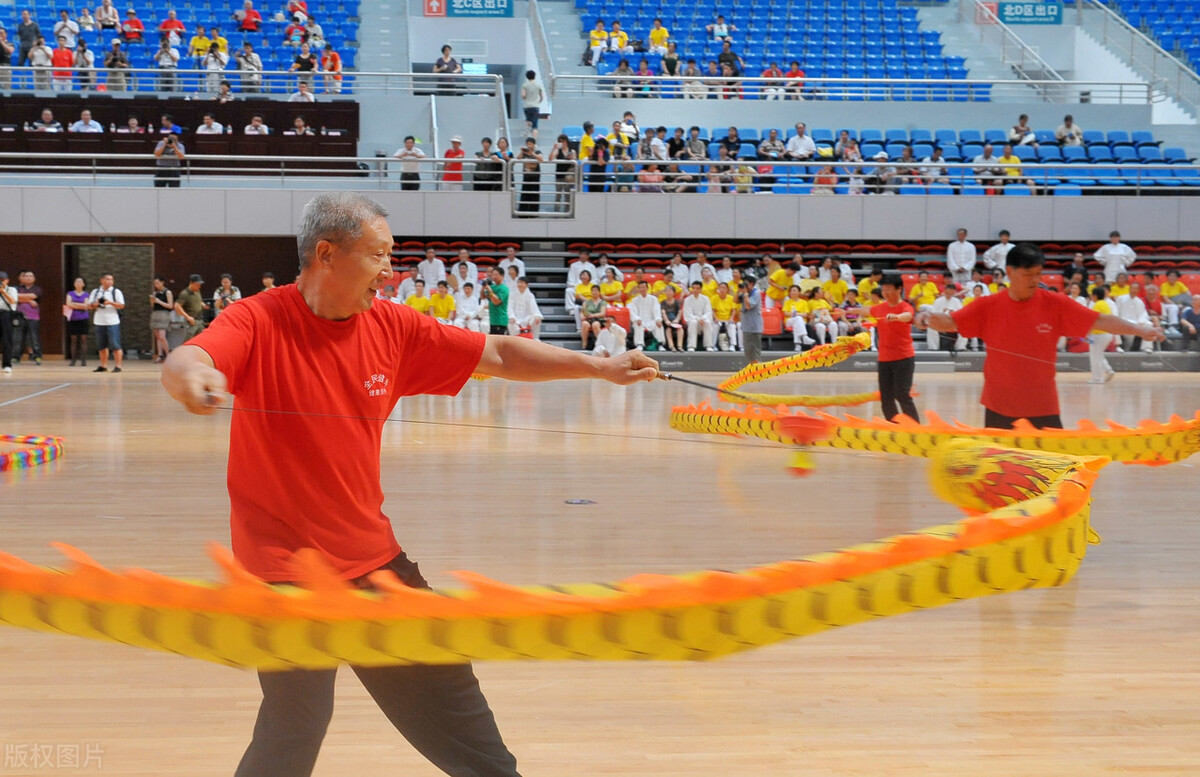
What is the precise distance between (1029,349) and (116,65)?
66.7ft

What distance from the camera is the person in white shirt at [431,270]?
2067cm

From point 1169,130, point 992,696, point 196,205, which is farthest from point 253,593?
point 1169,130

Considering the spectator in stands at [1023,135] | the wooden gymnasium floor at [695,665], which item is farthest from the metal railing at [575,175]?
the wooden gymnasium floor at [695,665]

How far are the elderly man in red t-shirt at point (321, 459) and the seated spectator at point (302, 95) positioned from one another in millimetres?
20702

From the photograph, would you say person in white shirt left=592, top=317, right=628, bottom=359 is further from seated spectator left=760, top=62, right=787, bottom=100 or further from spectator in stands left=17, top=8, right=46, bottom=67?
spectator in stands left=17, top=8, right=46, bottom=67

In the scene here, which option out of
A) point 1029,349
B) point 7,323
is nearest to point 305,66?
point 7,323

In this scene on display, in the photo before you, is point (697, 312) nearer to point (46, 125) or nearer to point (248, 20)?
point (248, 20)

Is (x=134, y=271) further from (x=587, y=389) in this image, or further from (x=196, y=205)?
(x=587, y=389)

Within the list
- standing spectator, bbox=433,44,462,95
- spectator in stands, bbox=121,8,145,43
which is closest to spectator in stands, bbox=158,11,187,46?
spectator in stands, bbox=121,8,145,43

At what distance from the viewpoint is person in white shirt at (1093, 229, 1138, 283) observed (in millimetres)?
21562

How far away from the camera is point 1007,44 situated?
27.5m

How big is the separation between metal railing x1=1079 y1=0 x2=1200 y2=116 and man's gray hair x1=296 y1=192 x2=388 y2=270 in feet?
89.3

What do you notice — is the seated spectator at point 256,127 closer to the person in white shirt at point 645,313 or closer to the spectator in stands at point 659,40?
the person in white shirt at point 645,313

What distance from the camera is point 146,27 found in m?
24.3
